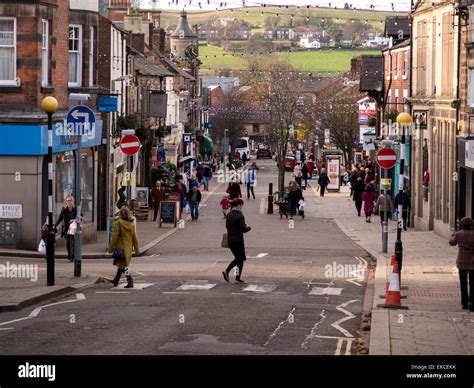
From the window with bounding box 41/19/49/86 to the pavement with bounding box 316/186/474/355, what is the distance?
10354 millimetres

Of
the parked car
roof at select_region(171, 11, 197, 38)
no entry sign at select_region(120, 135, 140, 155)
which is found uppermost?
roof at select_region(171, 11, 197, 38)

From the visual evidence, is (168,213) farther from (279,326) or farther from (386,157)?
(279,326)

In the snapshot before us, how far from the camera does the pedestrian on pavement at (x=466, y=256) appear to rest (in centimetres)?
2025

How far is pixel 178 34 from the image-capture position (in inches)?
5561

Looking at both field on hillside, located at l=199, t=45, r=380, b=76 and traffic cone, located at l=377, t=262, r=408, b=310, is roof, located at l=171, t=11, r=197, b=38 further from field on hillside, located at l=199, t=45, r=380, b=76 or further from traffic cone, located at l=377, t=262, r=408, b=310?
traffic cone, located at l=377, t=262, r=408, b=310

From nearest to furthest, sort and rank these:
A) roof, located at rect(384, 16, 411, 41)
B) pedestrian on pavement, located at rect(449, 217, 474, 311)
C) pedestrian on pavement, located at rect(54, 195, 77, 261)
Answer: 1. pedestrian on pavement, located at rect(449, 217, 474, 311)
2. pedestrian on pavement, located at rect(54, 195, 77, 261)
3. roof, located at rect(384, 16, 411, 41)

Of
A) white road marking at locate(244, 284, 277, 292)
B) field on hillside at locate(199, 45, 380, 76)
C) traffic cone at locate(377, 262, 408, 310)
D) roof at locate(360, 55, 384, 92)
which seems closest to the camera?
traffic cone at locate(377, 262, 408, 310)

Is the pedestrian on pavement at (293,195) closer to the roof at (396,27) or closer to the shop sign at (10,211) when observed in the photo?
the roof at (396,27)

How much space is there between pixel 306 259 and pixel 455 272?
5.09 metres

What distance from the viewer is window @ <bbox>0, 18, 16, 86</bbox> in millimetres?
31266

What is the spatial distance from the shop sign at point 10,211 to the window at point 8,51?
10.7 feet

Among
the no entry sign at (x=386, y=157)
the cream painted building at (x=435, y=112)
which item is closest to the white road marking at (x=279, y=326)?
the no entry sign at (x=386, y=157)

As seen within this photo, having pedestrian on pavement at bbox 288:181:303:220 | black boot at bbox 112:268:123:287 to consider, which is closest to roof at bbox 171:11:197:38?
pedestrian on pavement at bbox 288:181:303:220

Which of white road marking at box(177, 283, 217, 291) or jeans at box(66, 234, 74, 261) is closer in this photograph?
white road marking at box(177, 283, 217, 291)
